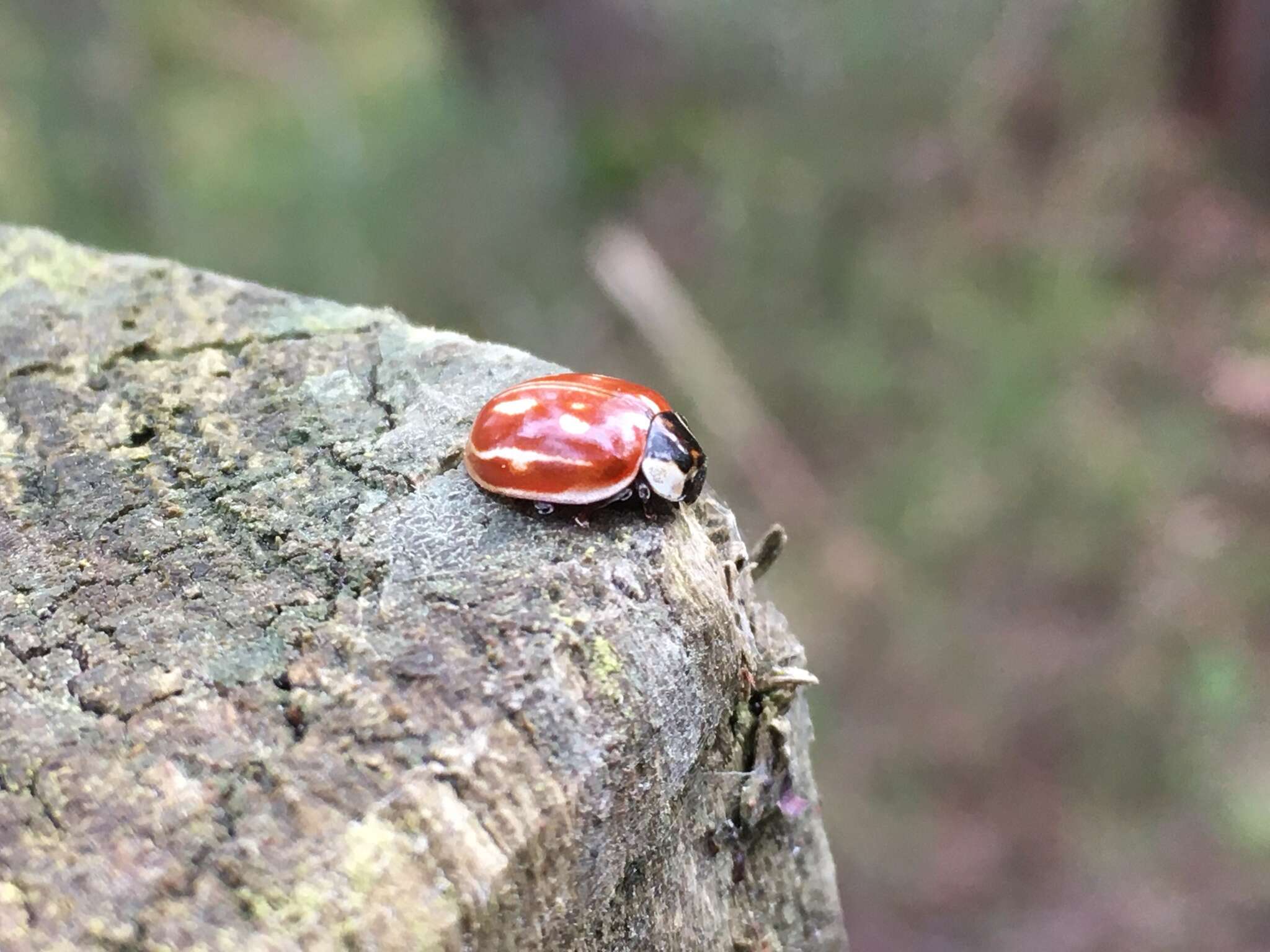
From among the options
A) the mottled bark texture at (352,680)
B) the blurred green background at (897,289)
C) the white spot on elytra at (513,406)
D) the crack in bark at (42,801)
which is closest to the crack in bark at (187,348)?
the mottled bark texture at (352,680)

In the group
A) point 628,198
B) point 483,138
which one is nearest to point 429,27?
point 483,138

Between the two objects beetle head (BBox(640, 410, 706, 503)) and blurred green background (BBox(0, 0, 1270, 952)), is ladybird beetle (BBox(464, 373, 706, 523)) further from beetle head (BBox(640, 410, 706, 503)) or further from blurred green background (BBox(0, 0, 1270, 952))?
blurred green background (BBox(0, 0, 1270, 952))

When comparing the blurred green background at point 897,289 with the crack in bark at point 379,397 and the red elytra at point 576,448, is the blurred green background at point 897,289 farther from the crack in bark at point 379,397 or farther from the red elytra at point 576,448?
the crack in bark at point 379,397

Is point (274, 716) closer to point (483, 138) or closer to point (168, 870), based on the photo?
point (168, 870)

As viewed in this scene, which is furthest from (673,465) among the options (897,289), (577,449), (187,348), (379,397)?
(897,289)

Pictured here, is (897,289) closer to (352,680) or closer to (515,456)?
(515,456)

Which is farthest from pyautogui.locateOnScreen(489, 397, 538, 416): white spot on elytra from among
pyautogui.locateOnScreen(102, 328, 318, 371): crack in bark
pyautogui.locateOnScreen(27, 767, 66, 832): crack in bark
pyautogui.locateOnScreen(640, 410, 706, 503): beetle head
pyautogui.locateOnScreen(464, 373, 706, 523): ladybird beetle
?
pyautogui.locateOnScreen(27, 767, 66, 832): crack in bark
